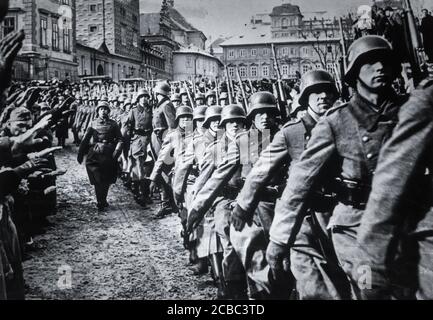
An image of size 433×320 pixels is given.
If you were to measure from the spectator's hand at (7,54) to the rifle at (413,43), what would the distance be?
2724 millimetres

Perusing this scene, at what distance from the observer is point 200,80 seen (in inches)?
538

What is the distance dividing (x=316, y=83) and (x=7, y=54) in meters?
2.40

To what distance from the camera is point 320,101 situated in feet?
12.1

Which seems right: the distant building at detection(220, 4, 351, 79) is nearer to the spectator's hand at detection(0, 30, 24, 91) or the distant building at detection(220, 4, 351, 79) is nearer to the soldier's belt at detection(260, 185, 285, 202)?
the soldier's belt at detection(260, 185, 285, 202)

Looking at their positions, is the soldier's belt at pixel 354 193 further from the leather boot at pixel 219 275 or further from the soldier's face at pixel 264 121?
the leather boot at pixel 219 275

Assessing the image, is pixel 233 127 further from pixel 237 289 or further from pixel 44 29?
pixel 44 29

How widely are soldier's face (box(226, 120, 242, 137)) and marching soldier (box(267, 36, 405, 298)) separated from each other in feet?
7.26

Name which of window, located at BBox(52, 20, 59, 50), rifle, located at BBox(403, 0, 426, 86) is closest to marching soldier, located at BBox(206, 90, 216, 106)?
rifle, located at BBox(403, 0, 426, 86)

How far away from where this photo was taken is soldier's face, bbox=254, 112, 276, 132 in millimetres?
4445

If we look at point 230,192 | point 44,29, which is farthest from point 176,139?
point 44,29

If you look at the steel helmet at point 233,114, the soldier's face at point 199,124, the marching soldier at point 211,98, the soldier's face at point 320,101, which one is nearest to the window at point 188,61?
the marching soldier at point 211,98

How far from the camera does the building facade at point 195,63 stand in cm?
872
